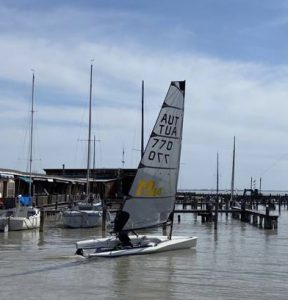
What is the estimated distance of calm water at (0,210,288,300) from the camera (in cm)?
1530

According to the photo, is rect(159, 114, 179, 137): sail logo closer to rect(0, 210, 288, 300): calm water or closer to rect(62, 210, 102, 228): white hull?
rect(0, 210, 288, 300): calm water

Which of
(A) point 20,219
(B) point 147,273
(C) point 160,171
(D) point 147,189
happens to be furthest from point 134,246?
(A) point 20,219

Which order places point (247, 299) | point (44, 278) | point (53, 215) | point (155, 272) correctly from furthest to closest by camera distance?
point (53, 215) → point (155, 272) → point (44, 278) → point (247, 299)

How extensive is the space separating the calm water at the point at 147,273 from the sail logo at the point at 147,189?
2.46 meters

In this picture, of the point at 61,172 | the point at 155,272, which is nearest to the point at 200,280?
the point at 155,272

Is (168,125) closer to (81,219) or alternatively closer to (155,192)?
(155,192)

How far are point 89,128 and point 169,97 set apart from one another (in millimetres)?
21366

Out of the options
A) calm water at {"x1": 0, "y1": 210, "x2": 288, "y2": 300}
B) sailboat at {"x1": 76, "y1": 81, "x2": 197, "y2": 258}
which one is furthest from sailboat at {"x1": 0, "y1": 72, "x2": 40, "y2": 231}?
sailboat at {"x1": 76, "y1": 81, "x2": 197, "y2": 258}

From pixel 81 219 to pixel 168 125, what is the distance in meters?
16.2

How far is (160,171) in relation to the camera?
23.6 metres

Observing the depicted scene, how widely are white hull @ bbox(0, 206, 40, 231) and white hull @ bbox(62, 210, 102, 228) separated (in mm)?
1988

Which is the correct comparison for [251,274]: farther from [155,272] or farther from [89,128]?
[89,128]

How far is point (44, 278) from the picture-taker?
685 inches

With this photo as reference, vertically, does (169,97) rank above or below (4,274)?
above
